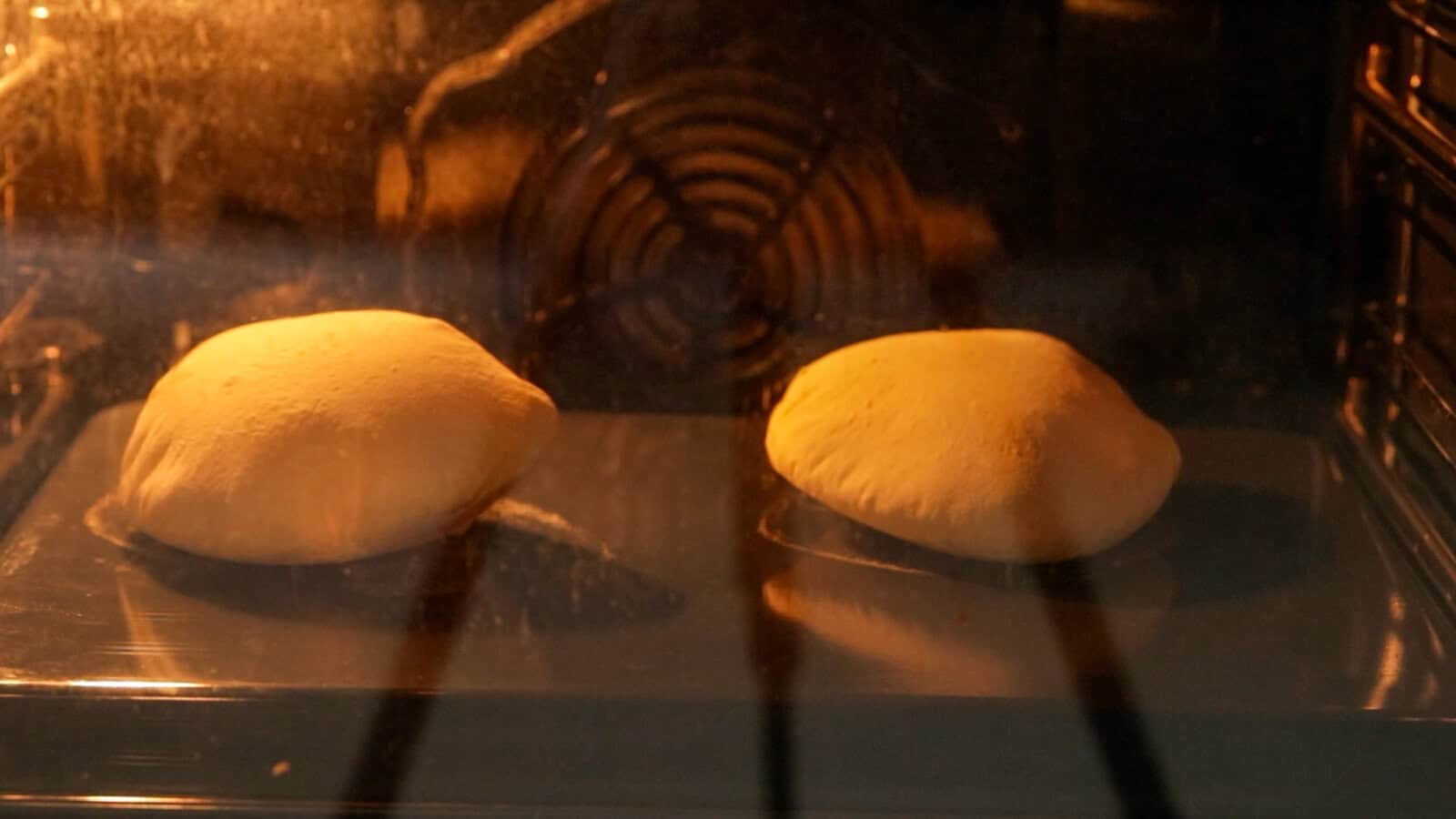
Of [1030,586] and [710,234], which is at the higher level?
[710,234]

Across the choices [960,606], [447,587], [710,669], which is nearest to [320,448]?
[447,587]

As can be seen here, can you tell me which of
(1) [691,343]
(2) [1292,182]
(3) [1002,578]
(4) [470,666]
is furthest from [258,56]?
(2) [1292,182]

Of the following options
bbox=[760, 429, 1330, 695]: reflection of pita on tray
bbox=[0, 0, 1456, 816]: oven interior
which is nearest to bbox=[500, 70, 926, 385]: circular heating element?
bbox=[0, 0, 1456, 816]: oven interior

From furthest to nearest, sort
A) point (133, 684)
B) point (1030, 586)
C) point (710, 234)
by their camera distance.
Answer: point (710, 234) → point (1030, 586) → point (133, 684)

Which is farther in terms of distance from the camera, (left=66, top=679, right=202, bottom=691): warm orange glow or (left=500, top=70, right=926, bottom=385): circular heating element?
(left=500, top=70, right=926, bottom=385): circular heating element

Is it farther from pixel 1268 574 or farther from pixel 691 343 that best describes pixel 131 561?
pixel 1268 574

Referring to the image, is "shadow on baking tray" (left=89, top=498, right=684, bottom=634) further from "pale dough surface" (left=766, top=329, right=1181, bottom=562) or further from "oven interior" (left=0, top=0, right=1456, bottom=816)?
"pale dough surface" (left=766, top=329, right=1181, bottom=562)

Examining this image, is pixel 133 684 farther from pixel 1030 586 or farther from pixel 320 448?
pixel 1030 586
